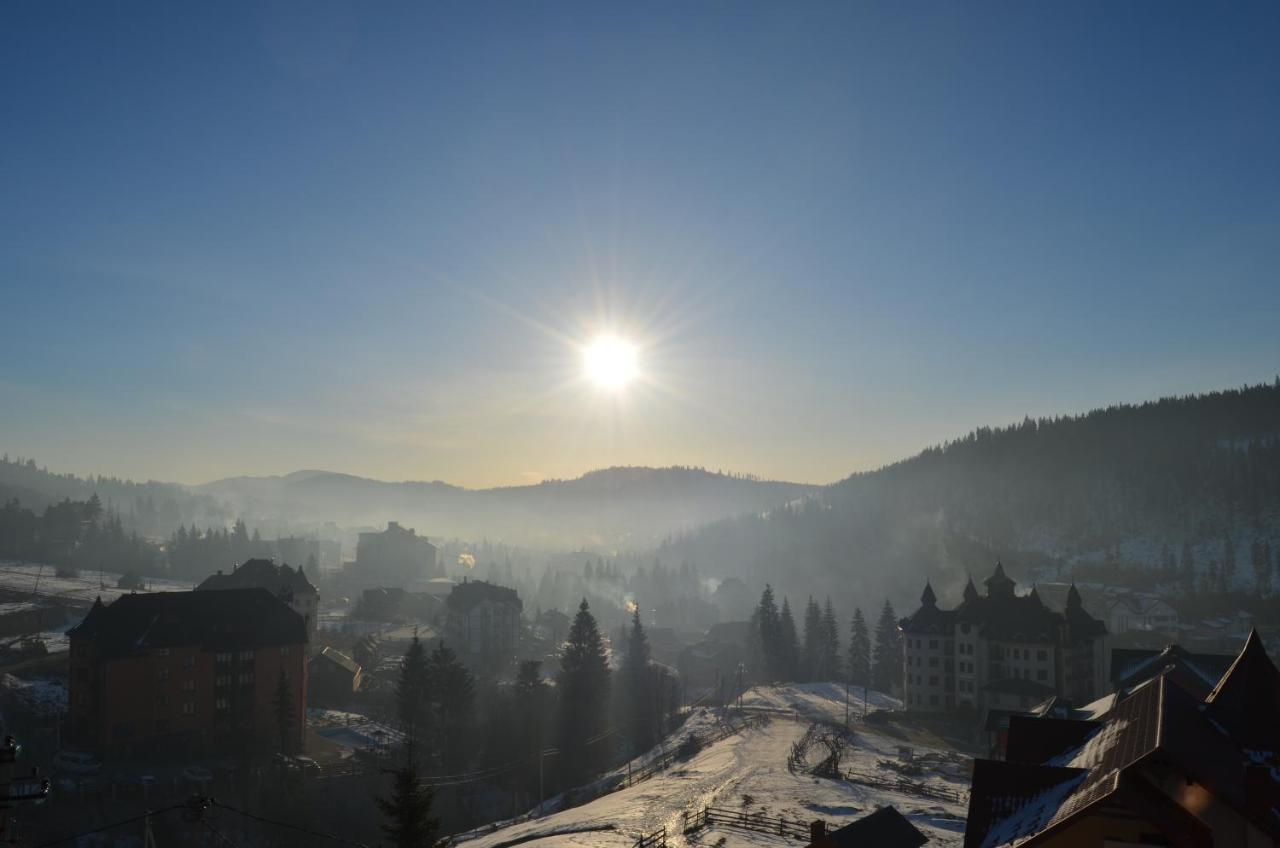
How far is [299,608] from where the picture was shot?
94.3m

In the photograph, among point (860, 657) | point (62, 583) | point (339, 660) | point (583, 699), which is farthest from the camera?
point (62, 583)

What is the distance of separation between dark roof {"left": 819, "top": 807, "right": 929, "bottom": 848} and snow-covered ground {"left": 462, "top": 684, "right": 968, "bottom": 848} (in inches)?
514

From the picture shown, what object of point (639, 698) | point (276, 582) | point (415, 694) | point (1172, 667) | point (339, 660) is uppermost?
point (276, 582)

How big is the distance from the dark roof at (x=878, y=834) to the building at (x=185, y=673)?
54.3 m

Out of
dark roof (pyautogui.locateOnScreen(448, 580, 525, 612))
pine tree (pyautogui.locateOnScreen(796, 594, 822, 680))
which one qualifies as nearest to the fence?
pine tree (pyautogui.locateOnScreen(796, 594, 822, 680))

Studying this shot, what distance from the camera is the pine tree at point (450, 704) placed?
234ft

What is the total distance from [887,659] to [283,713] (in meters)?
77.4

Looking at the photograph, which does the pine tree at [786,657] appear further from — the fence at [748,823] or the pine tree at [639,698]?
the fence at [748,823]

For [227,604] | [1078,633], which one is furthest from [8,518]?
[1078,633]

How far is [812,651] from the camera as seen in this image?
11475 centimetres

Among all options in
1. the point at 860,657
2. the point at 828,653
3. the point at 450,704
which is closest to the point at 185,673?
the point at 450,704

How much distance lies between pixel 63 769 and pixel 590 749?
41.2 m

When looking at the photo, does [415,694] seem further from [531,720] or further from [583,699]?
[583,699]

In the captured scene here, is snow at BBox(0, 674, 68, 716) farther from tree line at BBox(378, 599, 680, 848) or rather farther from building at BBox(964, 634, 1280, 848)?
building at BBox(964, 634, 1280, 848)
